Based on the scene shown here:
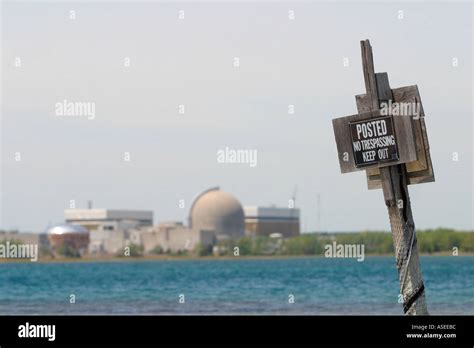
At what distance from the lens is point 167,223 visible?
148 meters

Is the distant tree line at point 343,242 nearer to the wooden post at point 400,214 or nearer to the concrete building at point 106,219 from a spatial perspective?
the concrete building at point 106,219

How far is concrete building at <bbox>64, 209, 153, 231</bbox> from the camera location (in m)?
149

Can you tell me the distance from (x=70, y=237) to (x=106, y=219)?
11498 millimetres

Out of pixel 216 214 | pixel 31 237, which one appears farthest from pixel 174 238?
pixel 31 237

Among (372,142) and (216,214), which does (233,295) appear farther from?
(216,214)

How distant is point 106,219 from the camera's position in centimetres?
15250

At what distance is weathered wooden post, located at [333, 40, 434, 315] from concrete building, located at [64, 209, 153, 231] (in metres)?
136

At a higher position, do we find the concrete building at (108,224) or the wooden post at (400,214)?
the concrete building at (108,224)

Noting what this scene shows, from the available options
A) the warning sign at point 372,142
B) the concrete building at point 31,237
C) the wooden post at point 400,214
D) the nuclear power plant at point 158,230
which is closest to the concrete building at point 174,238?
the nuclear power plant at point 158,230

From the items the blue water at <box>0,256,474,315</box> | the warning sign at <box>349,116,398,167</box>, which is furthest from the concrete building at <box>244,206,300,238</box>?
the warning sign at <box>349,116,398,167</box>

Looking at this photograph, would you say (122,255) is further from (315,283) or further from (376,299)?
(376,299)

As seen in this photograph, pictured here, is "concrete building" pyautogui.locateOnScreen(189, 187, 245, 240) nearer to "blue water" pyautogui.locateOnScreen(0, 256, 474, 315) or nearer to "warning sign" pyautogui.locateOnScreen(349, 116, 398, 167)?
"blue water" pyautogui.locateOnScreen(0, 256, 474, 315)

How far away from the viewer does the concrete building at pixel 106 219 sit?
14900 cm

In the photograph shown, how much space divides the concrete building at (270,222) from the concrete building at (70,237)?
22.2 meters
